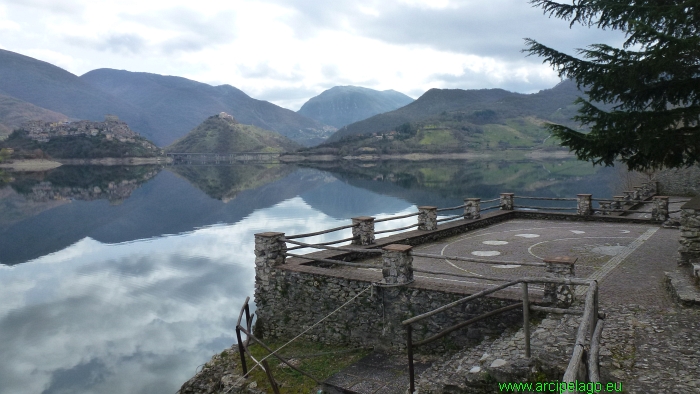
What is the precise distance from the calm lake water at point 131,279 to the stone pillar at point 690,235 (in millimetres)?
14996

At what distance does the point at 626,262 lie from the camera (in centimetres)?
1395

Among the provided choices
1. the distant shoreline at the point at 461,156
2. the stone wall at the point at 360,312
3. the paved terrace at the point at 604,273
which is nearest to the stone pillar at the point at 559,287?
the paved terrace at the point at 604,273

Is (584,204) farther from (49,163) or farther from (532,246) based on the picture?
(49,163)

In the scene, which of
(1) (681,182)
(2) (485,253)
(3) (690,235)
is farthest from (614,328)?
(1) (681,182)

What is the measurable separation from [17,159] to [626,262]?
8013 inches

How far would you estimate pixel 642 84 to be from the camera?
13625 mm

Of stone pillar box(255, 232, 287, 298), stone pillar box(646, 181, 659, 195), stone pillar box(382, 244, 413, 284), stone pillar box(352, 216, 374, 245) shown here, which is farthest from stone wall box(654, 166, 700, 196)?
stone pillar box(255, 232, 287, 298)

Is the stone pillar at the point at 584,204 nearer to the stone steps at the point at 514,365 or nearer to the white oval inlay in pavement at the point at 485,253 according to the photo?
the white oval inlay in pavement at the point at 485,253

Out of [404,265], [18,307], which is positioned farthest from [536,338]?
[18,307]

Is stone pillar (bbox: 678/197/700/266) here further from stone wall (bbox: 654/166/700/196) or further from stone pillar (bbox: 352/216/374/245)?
stone wall (bbox: 654/166/700/196)

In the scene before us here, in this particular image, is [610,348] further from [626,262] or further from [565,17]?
[565,17]

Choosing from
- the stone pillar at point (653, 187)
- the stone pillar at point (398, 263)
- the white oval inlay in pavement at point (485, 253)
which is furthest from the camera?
the stone pillar at point (653, 187)

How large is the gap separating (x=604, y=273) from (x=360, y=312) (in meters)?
6.83

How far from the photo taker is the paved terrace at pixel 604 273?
22.0 feet
